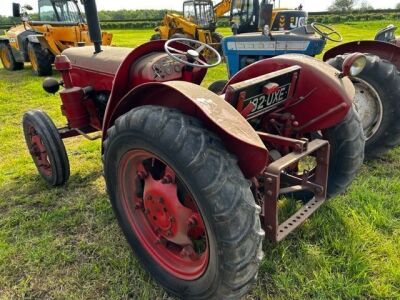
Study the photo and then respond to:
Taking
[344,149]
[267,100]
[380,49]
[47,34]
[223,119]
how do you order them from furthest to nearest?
[47,34]
[380,49]
[344,149]
[267,100]
[223,119]

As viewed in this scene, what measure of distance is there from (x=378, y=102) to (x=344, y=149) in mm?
1549

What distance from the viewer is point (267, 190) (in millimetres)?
1720

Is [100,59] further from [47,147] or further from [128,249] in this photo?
[128,249]

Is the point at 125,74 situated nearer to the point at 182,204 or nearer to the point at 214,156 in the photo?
the point at 182,204

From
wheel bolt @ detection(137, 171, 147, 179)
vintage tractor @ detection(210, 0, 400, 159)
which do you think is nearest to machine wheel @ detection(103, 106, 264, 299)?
wheel bolt @ detection(137, 171, 147, 179)

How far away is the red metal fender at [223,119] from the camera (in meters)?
1.46

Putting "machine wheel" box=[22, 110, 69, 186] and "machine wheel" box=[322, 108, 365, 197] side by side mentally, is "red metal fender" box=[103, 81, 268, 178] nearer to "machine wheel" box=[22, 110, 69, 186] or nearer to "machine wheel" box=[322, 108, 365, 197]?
"machine wheel" box=[322, 108, 365, 197]

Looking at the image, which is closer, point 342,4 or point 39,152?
point 39,152

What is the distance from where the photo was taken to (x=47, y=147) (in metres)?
3.03

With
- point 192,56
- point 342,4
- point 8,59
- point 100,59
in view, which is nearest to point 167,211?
point 192,56

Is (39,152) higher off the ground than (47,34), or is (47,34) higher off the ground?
(47,34)

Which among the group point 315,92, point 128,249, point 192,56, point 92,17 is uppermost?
point 92,17

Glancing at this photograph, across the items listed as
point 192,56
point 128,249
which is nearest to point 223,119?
point 192,56

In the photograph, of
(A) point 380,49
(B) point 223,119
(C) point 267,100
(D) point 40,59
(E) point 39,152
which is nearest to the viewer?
(B) point 223,119
